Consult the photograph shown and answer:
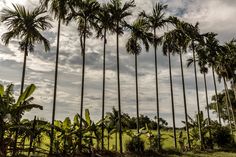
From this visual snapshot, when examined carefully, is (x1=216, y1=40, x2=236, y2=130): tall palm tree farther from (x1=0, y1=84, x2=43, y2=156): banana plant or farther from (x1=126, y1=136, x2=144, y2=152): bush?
(x1=0, y1=84, x2=43, y2=156): banana plant

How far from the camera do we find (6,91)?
19.4 m

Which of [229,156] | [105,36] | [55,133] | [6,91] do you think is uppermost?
[105,36]

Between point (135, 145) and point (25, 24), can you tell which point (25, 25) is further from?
point (135, 145)

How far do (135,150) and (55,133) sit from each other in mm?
9545

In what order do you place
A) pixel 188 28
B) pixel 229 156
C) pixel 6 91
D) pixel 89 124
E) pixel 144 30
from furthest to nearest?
pixel 188 28 < pixel 144 30 < pixel 229 156 < pixel 89 124 < pixel 6 91

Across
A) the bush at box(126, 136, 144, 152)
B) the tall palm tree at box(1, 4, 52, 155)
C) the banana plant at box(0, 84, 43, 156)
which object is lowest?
the bush at box(126, 136, 144, 152)

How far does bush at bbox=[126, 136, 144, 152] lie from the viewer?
1185 inches

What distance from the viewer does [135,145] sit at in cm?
3020

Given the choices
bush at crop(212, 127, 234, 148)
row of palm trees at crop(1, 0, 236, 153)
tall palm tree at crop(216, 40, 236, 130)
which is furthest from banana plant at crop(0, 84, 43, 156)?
tall palm tree at crop(216, 40, 236, 130)

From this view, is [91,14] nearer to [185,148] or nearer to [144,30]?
[144,30]

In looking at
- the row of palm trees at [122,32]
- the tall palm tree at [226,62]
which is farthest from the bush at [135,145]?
the tall palm tree at [226,62]

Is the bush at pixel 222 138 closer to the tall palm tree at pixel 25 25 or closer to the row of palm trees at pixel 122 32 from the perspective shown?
the row of palm trees at pixel 122 32

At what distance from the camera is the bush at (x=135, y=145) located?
30094 millimetres

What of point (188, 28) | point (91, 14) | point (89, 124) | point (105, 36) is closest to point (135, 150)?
point (89, 124)
